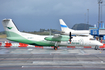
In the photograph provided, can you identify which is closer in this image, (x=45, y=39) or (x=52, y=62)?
(x=52, y=62)

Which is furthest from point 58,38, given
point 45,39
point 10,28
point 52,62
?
point 52,62

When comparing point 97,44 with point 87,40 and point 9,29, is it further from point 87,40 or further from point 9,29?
point 9,29

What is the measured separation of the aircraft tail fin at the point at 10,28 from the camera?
84.0 feet

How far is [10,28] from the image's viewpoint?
25.8 metres

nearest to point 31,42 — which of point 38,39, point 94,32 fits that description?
point 38,39

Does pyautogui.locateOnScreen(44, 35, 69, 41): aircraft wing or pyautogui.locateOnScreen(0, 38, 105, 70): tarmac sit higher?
pyautogui.locateOnScreen(44, 35, 69, 41): aircraft wing

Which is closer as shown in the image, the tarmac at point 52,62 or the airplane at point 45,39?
the tarmac at point 52,62

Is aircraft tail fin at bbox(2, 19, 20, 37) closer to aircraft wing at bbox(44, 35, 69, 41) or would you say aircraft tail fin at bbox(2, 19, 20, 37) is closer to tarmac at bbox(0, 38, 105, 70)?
aircraft wing at bbox(44, 35, 69, 41)

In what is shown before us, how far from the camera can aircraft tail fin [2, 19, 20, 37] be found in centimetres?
2559

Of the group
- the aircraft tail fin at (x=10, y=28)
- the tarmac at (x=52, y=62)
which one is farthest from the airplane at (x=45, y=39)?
the tarmac at (x=52, y=62)

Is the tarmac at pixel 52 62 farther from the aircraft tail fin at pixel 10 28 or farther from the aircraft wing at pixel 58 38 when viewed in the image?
the aircraft tail fin at pixel 10 28

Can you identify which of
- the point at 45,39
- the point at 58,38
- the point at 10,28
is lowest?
the point at 45,39

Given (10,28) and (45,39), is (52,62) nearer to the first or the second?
(45,39)

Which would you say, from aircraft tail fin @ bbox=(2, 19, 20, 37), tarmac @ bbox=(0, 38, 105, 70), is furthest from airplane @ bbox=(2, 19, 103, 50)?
tarmac @ bbox=(0, 38, 105, 70)
